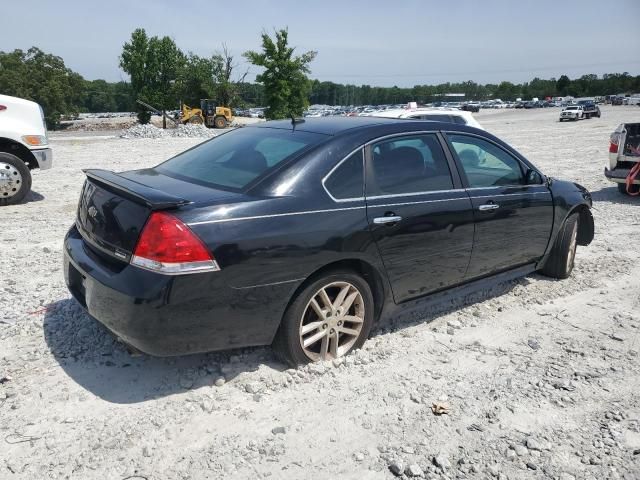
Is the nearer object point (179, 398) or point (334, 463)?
point (334, 463)

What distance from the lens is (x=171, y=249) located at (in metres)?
2.93

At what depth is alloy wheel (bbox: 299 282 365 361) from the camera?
11.5 feet

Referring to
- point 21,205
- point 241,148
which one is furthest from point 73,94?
point 241,148

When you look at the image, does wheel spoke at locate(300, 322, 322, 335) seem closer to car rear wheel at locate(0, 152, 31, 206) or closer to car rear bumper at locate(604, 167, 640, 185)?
car rear wheel at locate(0, 152, 31, 206)

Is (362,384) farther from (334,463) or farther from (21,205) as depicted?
(21,205)

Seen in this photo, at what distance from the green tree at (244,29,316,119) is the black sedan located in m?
39.1

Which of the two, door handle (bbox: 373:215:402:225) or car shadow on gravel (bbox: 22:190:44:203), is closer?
door handle (bbox: 373:215:402:225)

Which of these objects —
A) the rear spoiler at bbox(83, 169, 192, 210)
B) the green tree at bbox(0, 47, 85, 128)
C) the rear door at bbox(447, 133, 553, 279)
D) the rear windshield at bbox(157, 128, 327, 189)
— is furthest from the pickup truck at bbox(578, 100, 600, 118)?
the green tree at bbox(0, 47, 85, 128)

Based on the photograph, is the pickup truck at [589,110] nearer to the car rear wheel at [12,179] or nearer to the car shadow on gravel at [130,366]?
the car rear wheel at [12,179]

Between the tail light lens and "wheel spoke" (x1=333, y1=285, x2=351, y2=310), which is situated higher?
the tail light lens

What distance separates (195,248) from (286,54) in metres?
42.6

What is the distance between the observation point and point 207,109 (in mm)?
41531

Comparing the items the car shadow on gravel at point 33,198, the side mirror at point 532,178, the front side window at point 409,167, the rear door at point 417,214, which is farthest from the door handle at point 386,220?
the car shadow on gravel at point 33,198

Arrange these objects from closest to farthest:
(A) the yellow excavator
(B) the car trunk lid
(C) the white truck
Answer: (B) the car trunk lid → (C) the white truck → (A) the yellow excavator
